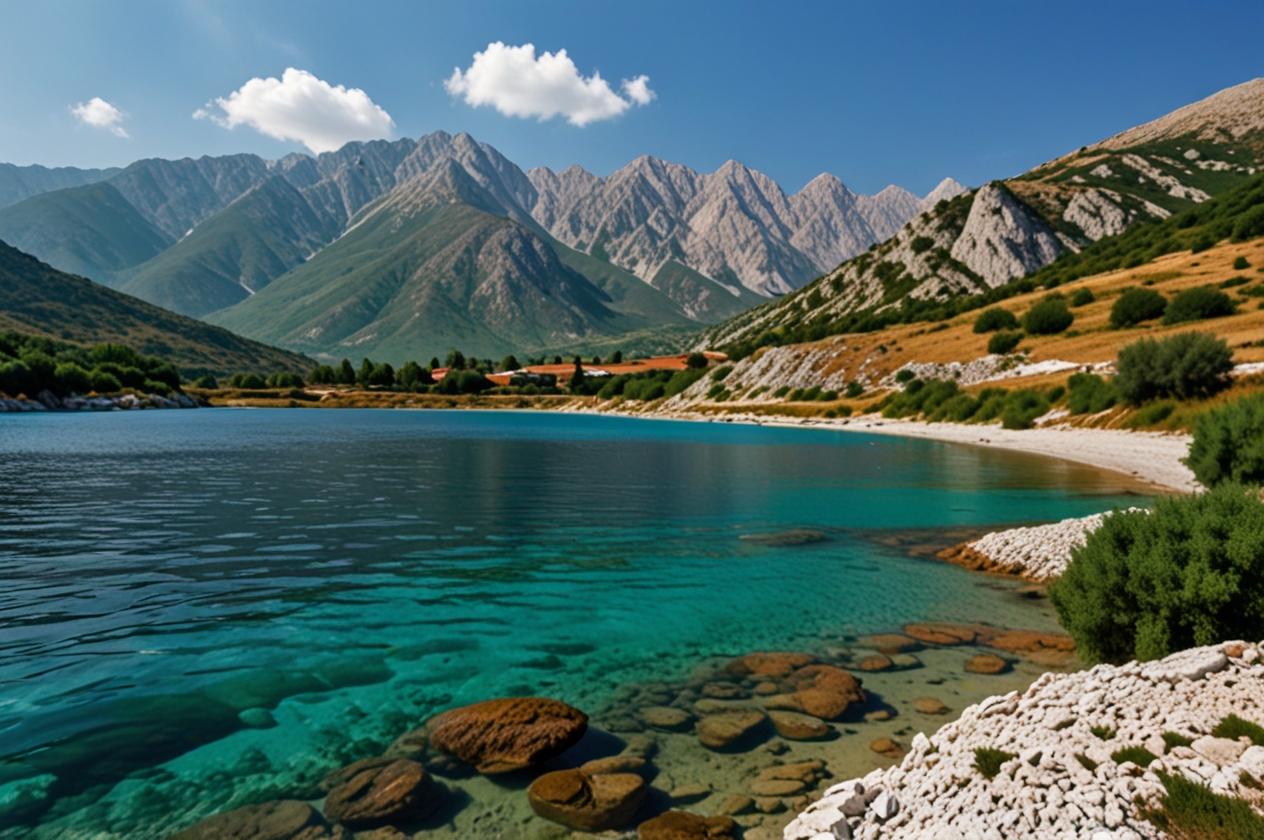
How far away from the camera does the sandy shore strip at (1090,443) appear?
129 feet

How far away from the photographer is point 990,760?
7.57 meters

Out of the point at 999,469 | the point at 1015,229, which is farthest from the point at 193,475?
the point at 1015,229

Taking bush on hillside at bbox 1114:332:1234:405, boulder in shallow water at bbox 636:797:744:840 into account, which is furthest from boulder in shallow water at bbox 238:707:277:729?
bush on hillside at bbox 1114:332:1234:405

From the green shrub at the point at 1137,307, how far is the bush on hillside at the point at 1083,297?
14.8m

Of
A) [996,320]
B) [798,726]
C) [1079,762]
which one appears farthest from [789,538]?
[996,320]

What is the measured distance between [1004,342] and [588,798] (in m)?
109

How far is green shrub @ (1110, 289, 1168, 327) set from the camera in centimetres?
8581

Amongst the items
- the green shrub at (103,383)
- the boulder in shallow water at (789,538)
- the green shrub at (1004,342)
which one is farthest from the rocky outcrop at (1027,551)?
the green shrub at (103,383)

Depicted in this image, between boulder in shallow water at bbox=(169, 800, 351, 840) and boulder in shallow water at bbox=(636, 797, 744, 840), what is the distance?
3.80 metres

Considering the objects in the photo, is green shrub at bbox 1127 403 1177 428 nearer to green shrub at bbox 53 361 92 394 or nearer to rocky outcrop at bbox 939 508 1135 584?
rocky outcrop at bbox 939 508 1135 584

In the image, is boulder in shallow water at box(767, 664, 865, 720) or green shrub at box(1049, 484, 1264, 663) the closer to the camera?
green shrub at box(1049, 484, 1264, 663)

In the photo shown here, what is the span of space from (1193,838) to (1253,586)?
5891mm

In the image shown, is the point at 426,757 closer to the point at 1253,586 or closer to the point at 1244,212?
the point at 1253,586

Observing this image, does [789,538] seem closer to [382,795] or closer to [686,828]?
[686,828]
